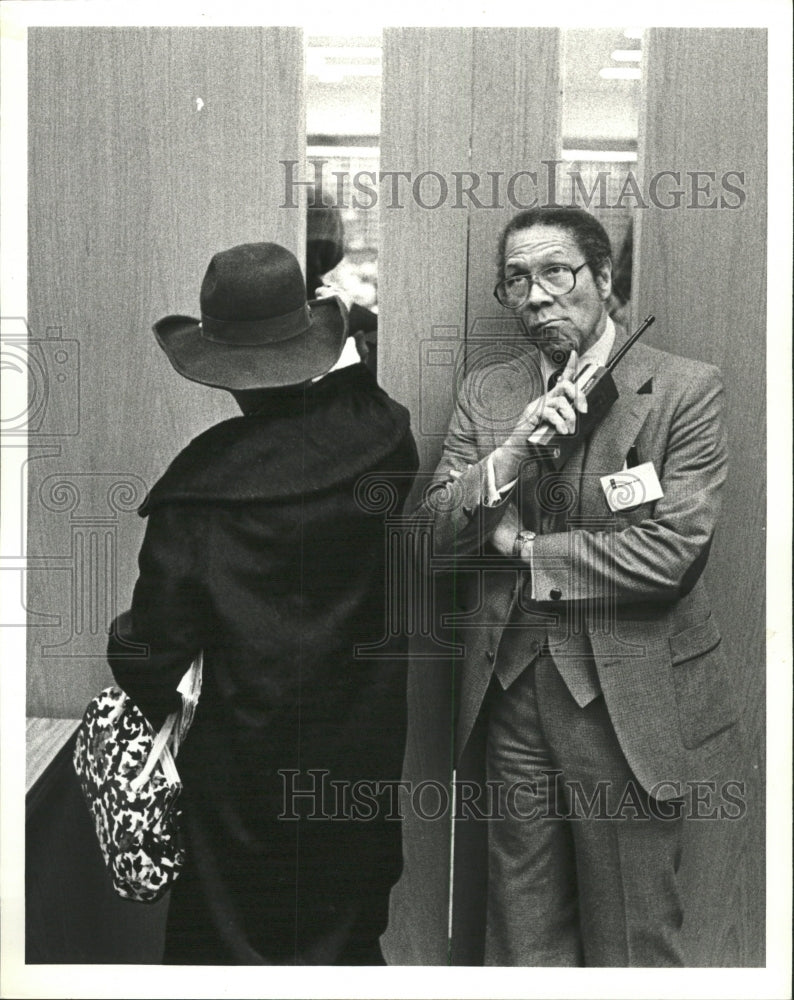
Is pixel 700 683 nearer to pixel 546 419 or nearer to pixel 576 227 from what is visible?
pixel 546 419

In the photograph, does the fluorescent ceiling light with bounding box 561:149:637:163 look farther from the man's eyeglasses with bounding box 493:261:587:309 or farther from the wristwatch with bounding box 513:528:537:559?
the wristwatch with bounding box 513:528:537:559

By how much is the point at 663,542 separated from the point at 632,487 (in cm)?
15

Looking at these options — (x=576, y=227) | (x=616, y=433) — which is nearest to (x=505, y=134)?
(x=576, y=227)

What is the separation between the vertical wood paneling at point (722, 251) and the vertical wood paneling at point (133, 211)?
0.88 m

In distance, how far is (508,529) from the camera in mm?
3229

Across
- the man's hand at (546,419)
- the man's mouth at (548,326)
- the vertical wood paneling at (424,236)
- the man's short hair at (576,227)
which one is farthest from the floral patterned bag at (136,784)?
the man's short hair at (576,227)

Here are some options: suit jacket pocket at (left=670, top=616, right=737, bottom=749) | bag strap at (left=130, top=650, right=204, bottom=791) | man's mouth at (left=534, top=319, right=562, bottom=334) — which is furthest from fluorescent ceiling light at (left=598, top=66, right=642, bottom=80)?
bag strap at (left=130, top=650, right=204, bottom=791)

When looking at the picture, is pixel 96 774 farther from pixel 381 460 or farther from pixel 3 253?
pixel 3 253

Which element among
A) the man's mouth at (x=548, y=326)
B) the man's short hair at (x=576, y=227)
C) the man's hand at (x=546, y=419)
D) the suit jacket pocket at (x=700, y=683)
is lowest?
the suit jacket pocket at (x=700, y=683)

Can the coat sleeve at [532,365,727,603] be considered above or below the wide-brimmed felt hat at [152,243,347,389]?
below

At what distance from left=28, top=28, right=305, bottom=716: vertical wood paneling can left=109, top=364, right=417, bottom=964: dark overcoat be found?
0.12 metres

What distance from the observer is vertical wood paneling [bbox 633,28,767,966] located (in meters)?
3.27

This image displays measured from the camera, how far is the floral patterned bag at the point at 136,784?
3.25 m

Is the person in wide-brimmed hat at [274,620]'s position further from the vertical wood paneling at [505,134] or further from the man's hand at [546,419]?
the vertical wood paneling at [505,134]
